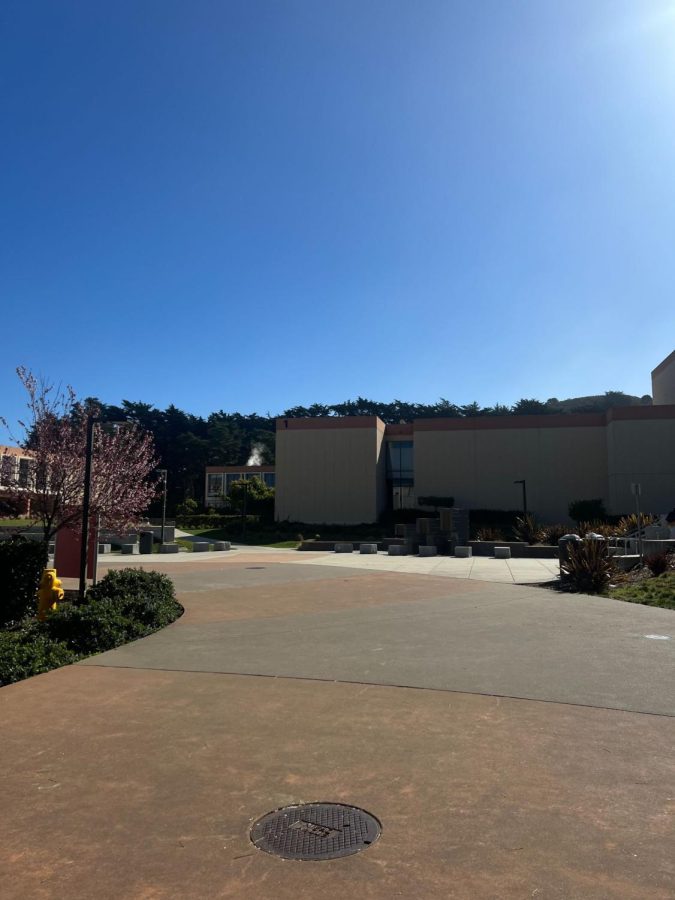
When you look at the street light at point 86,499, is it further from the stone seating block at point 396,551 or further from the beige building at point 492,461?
the beige building at point 492,461

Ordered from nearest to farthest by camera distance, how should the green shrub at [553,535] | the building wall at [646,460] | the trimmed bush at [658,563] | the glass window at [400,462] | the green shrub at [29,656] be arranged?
1. the green shrub at [29,656]
2. the trimmed bush at [658,563]
3. the green shrub at [553,535]
4. the building wall at [646,460]
5. the glass window at [400,462]

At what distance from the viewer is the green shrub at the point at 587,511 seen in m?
40.8

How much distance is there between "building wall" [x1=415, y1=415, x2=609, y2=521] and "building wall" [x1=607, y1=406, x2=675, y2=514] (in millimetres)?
3126

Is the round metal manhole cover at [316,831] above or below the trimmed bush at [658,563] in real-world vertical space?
below

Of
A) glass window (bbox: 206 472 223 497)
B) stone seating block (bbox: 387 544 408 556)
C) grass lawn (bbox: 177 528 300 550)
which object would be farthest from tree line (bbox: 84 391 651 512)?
stone seating block (bbox: 387 544 408 556)

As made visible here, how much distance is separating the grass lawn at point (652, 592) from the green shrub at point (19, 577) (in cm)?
1075

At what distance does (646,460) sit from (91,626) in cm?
3989

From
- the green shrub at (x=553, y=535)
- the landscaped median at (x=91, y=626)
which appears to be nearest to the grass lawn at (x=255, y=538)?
the green shrub at (x=553, y=535)

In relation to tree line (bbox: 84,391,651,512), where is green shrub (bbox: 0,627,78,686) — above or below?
below

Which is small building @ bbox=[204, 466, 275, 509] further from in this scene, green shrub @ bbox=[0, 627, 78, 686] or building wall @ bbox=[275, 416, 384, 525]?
green shrub @ bbox=[0, 627, 78, 686]

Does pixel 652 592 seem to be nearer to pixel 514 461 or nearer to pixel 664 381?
pixel 514 461

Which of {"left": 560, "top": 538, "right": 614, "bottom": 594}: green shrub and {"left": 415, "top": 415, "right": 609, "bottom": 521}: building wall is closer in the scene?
{"left": 560, "top": 538, "right": 614, "bottom": 594}: green shrub

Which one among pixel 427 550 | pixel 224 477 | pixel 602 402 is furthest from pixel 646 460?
pixel 602 402

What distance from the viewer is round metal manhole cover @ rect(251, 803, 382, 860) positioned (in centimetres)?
317
